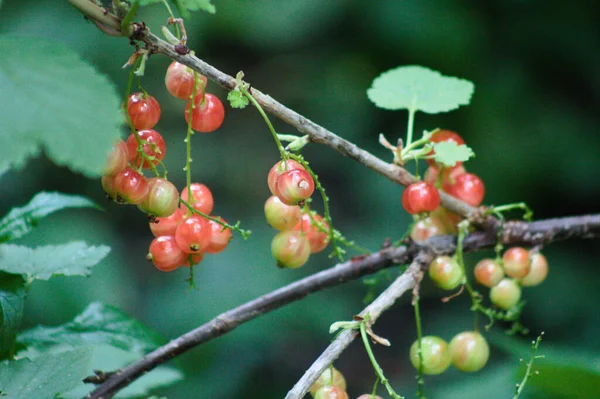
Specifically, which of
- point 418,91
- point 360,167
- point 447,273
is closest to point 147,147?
point 447,273

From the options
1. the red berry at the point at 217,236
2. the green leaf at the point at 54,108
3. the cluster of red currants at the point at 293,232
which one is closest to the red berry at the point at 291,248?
the cluster of red currants at the point at 293,232

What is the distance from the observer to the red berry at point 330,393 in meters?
0.79

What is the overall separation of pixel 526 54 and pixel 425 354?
1.99 m

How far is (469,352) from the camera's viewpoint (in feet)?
3.61

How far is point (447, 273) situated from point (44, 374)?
622 millimetres

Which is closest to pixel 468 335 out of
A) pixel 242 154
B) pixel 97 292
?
pixel 97 292

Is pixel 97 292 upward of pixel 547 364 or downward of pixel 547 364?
upward

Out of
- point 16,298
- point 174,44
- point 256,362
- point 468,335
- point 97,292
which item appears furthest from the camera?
point 256,362

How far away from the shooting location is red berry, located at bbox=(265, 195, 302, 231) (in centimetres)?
101

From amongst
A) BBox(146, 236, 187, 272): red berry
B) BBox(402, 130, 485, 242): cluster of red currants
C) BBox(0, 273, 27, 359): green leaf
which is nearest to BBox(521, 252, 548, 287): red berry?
BBox(402, 130, 485, 242): cluster of red currants

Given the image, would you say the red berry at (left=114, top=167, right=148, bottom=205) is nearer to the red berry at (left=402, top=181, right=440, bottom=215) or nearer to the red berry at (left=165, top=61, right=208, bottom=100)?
the red berry at (left=165, top=61, right=208, bottom=100)

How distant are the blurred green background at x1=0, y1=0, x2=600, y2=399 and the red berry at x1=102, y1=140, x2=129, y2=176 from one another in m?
1.70

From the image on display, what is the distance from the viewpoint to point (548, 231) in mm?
1179

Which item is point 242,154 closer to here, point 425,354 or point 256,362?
point 256,362
